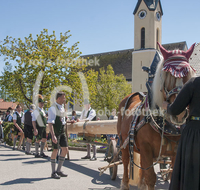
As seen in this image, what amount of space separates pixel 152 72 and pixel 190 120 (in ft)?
5.24

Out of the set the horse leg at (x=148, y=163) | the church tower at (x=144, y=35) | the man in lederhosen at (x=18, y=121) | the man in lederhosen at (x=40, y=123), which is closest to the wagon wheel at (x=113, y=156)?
the horse leg at (x=148, y=163)

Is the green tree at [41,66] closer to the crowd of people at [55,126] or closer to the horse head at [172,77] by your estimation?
the crowd of people at [55,126]

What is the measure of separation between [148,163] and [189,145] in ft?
4.14

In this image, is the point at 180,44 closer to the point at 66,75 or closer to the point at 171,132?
the point at 66,75

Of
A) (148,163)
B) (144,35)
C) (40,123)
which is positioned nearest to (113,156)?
(148,163)

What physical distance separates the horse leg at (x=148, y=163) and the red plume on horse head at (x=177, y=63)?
44.9 inches

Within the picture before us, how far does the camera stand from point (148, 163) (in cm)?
378

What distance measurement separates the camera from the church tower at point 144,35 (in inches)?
1631

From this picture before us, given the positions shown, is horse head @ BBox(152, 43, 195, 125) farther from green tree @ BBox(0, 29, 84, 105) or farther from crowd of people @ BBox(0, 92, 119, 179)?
green tree @ BBox(0, 29, 84, 105)

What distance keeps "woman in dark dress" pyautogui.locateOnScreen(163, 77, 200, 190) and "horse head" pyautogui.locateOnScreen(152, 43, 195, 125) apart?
0.47m

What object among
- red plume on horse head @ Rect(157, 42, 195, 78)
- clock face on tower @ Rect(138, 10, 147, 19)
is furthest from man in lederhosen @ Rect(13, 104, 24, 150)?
clock face on tower @ Rect(138, 10, 147, 19)

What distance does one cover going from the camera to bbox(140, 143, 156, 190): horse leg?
3779mm

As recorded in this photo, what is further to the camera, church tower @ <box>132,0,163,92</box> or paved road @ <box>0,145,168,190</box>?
church tower @ <box>132,0,163,92</box>

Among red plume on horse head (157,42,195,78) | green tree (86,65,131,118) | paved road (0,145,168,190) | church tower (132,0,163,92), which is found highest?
church tower (132,0,163,92)
